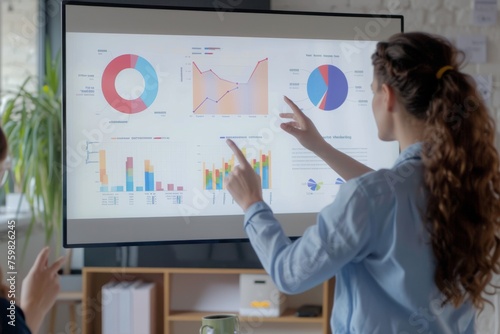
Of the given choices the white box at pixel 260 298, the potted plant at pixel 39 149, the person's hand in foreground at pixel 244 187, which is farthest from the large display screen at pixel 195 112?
the person's hand in foreground at pixel 244 187

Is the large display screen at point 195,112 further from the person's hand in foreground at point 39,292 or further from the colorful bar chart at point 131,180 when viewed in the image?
the person's hand in foreground at point 39,292

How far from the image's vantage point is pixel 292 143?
2727mm

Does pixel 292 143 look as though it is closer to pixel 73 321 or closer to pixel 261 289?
pixel 261 289

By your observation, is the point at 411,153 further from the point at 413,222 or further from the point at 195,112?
the point at 195,112

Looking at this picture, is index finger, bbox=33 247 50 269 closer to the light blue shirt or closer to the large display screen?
the light blue shirt

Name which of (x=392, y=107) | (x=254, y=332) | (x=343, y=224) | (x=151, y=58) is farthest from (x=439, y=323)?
(x=254, y=332)

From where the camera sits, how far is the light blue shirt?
4.86ft

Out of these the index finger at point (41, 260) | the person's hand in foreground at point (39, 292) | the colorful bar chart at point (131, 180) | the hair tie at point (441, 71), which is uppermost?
the hair tie at point (441, 71)

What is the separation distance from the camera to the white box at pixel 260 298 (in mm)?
3014

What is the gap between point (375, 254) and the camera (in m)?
1.54

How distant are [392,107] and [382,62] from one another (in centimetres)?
12

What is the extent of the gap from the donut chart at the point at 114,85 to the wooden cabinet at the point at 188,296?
0.77 metres

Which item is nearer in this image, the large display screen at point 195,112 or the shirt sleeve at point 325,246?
the shirt sleeve at point 325,246

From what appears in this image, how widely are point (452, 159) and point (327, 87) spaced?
4.18ft
